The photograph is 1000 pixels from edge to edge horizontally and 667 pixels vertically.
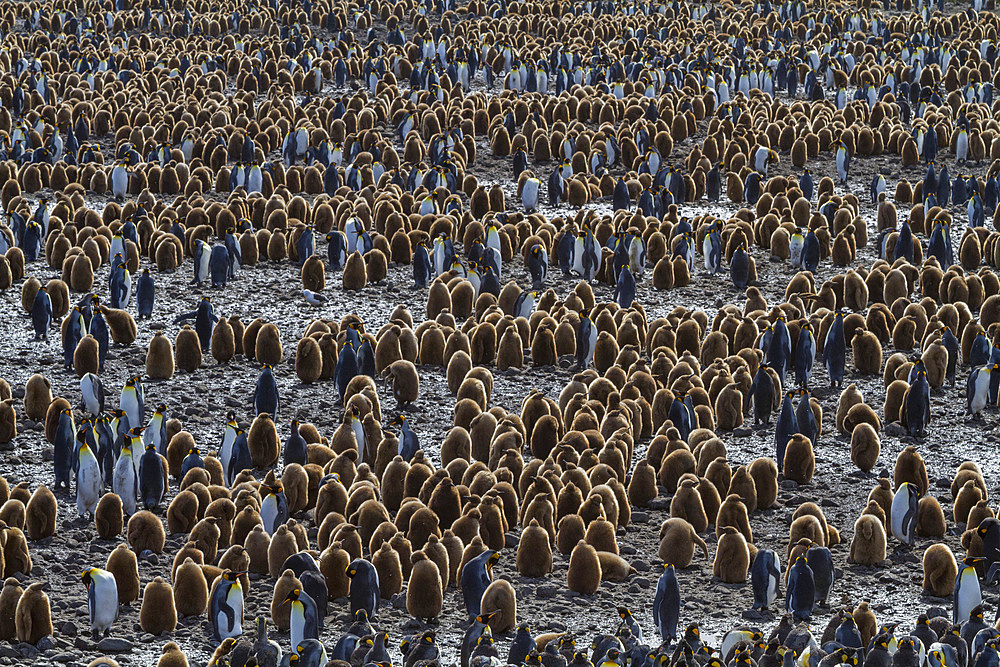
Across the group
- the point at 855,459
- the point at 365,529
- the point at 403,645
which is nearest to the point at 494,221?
the point at 855,459

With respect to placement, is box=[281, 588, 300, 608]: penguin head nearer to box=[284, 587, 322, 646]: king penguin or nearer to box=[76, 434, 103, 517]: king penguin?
box=[284, 587, 322, 646]: king penguin

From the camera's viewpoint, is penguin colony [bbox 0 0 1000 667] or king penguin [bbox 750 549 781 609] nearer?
penguin colony [bbox 0 0 1000 667]

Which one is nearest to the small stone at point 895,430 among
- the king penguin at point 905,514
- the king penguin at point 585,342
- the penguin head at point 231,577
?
the king penguin at point 905,514

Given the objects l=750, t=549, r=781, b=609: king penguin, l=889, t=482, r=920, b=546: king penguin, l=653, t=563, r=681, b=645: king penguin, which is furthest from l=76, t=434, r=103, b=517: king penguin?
l=889, t=482, r=920, b=546: king penguin

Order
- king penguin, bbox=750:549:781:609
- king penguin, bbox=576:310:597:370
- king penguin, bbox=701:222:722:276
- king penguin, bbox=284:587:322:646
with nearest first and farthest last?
king penguin, bbox=284:587:322:646, king penguin, bbox=750:549:781:609, king penguin, bbox=576:310:597:370, king penguin, bbox=701:222:722:276

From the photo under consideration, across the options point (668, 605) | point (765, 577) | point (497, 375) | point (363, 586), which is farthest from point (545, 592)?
point (497, 375)

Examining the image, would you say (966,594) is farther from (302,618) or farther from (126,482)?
(126,482)

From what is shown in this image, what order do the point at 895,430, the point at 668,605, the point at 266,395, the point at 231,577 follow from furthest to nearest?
the point at 266,395 → the point at 895,430 → the point at 668,605 → the point at 231,577

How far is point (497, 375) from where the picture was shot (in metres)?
11.6

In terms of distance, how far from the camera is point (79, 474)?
29.1 feet

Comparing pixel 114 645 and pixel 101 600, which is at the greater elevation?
pixel 101 600

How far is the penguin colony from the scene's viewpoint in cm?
761

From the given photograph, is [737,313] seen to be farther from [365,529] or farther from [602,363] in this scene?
[365,529]

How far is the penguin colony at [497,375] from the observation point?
7.61 meters
